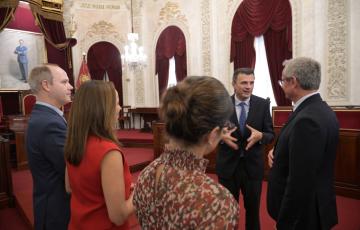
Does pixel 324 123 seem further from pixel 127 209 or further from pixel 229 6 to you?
pixel 229 6

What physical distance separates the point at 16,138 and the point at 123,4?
620cm

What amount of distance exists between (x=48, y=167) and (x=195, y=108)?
121 cm

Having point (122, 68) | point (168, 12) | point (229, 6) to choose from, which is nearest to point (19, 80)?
point (122, 68)

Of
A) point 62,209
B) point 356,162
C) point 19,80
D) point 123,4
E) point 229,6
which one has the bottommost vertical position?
point 356,162

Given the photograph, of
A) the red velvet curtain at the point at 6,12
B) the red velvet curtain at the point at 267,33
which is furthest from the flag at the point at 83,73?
the red velvet curtain at the point at 267,33

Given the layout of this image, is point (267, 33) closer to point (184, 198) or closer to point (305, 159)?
point (305, 159)

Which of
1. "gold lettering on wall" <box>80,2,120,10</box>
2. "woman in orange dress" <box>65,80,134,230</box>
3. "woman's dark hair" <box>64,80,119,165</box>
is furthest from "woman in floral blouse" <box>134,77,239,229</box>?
"gold lettering on wall" <box>80,2,120,10</box>

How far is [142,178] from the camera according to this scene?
40.0 inches

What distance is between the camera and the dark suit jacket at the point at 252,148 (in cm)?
260

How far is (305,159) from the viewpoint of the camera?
64.1 inches

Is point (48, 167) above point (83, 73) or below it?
below

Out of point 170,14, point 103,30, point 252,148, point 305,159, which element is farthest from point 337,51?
point 103,30

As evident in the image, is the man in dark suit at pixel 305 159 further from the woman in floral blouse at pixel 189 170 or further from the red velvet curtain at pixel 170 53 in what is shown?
the red velvet curtain at pixel 170 53

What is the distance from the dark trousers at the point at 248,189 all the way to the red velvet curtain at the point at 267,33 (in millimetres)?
4991
